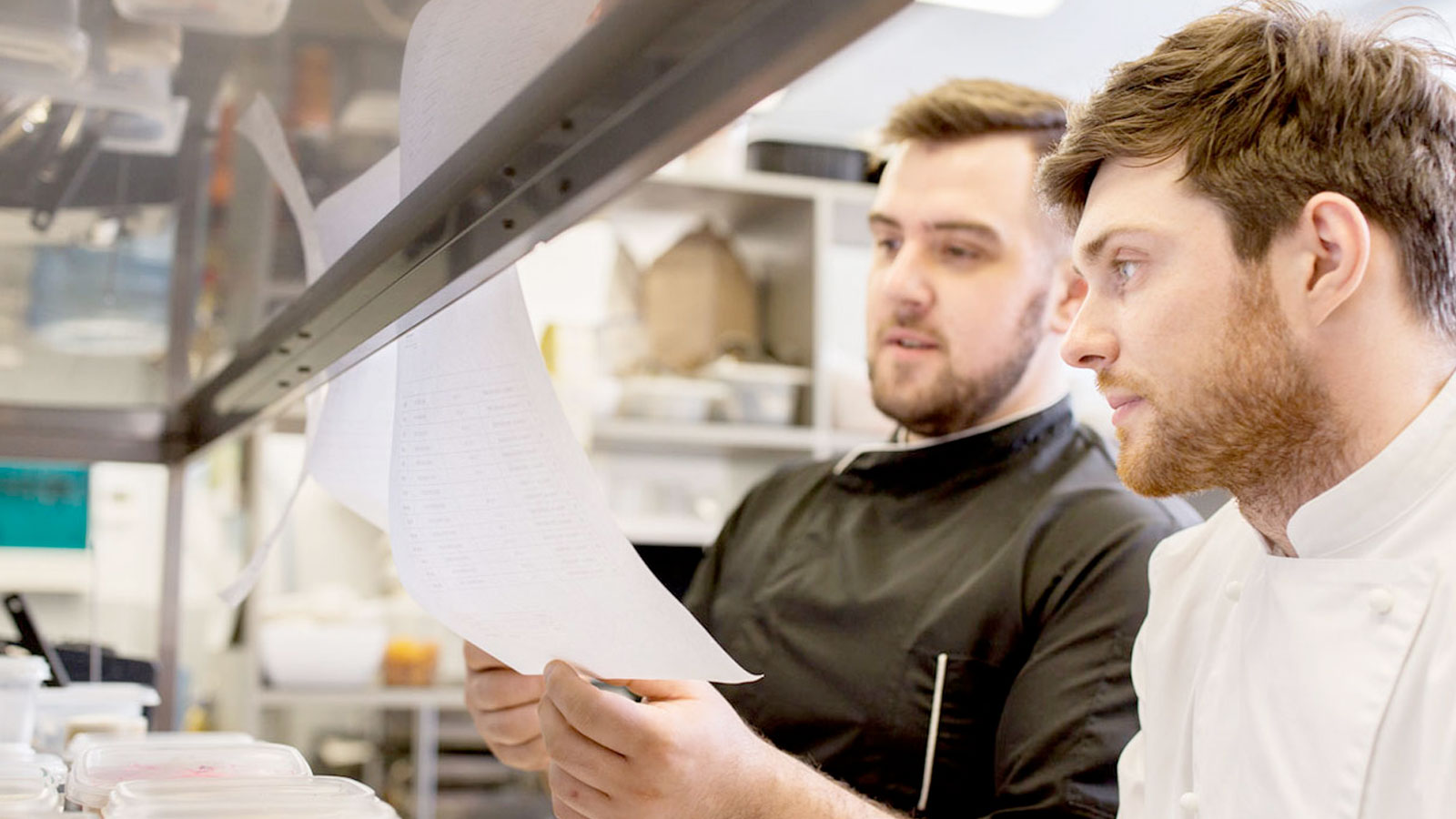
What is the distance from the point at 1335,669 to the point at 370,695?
8.01 feet

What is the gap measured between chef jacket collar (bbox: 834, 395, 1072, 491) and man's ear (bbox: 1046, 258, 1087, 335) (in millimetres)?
85

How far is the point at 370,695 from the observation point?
2957 mm

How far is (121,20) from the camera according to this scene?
729mm

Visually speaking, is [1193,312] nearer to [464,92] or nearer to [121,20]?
[464,92]

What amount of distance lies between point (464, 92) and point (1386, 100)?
689mm

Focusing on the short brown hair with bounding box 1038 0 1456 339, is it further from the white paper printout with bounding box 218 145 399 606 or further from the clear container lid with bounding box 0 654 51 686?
the clear container lid with bounding box 0 654 51 686

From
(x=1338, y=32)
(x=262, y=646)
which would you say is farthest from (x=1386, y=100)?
(x=262, y=646)

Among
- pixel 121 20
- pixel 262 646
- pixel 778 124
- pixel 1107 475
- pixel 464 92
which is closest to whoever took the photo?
pixel 464 92

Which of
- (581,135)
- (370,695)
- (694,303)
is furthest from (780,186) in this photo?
(581,135)

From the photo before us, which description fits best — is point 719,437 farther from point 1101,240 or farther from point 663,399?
point 1101,240

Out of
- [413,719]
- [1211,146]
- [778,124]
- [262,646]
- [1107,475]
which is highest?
[778,124]

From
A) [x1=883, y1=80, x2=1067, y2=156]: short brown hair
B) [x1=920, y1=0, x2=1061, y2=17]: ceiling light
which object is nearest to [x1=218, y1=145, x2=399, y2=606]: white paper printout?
[x1=883, y1=80, x2=1067, y2=156]: short brown hair

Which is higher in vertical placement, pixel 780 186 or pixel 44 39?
pixel 780 186

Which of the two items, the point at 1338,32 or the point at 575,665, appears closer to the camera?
the point at 575,665
